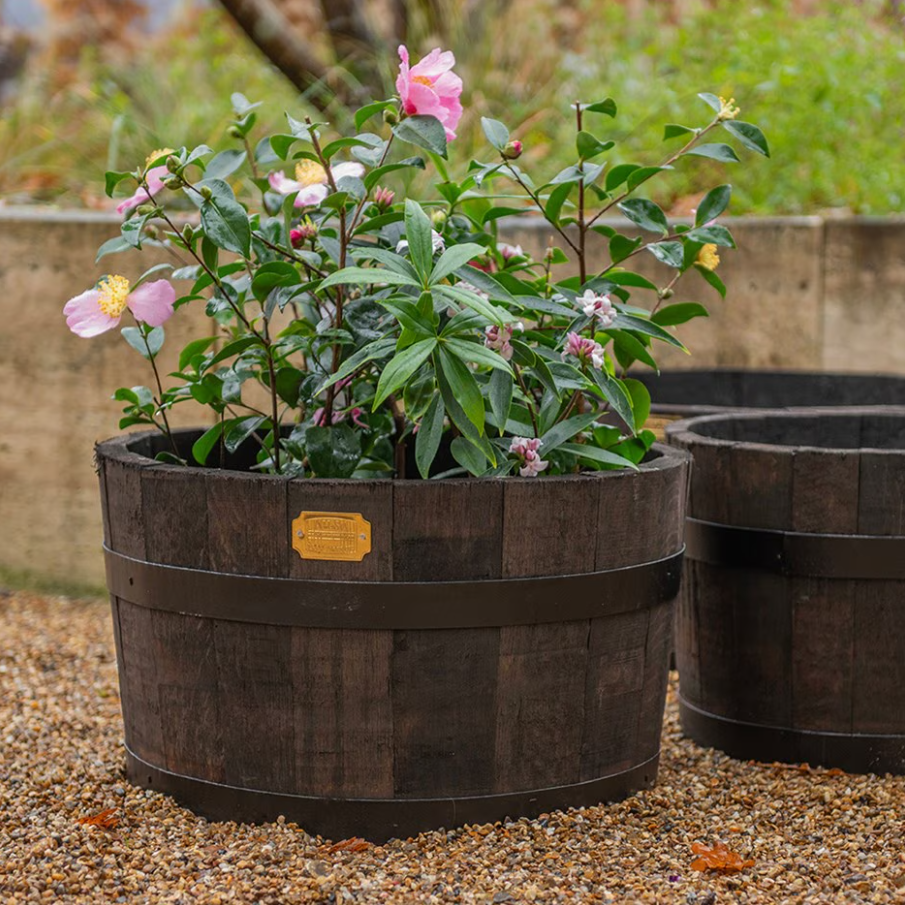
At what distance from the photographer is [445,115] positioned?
7.42 ft

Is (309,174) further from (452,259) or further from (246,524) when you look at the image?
(246,524)

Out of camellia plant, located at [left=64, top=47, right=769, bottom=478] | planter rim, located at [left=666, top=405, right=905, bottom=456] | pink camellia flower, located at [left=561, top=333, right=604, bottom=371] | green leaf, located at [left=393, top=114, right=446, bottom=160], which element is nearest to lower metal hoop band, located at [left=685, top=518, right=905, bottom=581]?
planter rim, located at [left=666, top=405, right=905, bottom=456]

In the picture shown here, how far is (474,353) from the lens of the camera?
2.07 metres

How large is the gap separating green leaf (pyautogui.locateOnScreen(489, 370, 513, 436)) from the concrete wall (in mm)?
2162

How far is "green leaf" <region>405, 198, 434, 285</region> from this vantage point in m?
2.11

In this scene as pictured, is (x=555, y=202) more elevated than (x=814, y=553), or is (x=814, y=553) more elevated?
(x=555, y=202)

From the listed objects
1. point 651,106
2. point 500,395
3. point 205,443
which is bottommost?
point 205,443

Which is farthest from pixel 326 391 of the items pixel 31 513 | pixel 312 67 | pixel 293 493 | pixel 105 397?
pixel 312 67

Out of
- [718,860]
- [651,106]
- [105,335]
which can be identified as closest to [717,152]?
[718,860]

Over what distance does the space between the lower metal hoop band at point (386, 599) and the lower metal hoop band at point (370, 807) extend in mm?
313

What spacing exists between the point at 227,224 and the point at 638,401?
0.83m

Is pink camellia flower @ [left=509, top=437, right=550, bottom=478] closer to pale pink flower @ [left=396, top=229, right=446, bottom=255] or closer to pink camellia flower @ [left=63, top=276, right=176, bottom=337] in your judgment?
pale pink flower @ [left=396, top=229, right=446, bottom=255]

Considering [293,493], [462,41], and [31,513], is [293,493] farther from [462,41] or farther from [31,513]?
[462,41]

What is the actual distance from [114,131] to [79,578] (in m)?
1.82
